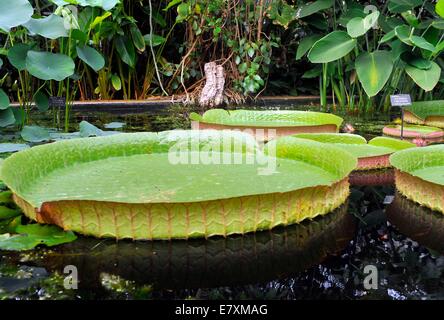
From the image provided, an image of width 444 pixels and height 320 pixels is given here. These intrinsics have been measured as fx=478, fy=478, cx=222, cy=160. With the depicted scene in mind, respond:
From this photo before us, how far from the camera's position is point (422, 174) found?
1858mm

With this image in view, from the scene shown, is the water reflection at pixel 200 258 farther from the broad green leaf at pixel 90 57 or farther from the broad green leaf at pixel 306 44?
the broad green leaf at pixel 306 44

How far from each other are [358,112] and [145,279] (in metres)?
3.81

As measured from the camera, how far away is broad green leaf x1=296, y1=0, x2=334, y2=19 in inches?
189

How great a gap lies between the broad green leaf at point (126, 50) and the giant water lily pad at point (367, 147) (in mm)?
3354

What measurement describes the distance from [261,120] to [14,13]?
177 cm

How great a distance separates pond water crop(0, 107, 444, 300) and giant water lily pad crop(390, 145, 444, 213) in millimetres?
93

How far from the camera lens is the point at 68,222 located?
1321 mm

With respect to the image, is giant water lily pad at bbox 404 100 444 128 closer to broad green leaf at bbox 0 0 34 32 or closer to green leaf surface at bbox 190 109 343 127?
green leaf surface at bbox 190 109 343 127

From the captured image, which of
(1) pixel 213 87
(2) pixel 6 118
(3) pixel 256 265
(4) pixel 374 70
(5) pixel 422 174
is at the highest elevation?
(4) pixel 374 70

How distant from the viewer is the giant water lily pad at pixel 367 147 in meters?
2.19

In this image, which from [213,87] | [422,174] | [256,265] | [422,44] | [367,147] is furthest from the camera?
[213,87]

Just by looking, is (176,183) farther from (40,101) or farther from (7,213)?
(40,101)

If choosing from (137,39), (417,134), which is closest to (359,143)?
(417,134)

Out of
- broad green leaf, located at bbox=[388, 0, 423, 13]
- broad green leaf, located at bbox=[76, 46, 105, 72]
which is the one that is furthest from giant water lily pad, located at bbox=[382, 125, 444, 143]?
broad green leaf, located at bbox=[76, 46, 105, 72]
